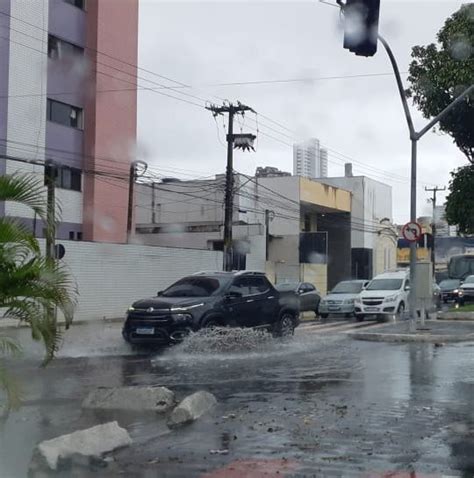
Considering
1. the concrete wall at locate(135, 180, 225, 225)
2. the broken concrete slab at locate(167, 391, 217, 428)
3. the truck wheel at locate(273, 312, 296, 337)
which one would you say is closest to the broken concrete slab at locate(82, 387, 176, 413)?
the broken concrete slab at locate(167, 391, 217, 428)

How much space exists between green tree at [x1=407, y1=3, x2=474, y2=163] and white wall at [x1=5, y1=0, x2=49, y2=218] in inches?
520

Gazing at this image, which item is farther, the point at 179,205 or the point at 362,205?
the point at 362,205

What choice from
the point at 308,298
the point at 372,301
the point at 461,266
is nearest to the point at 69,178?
the point at 308,298

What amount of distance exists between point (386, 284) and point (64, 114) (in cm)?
1393

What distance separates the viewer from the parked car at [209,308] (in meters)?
15.4

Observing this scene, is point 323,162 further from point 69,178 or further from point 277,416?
point 277,416

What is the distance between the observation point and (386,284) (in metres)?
29.0

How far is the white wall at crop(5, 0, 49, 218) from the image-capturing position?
28.2 metres

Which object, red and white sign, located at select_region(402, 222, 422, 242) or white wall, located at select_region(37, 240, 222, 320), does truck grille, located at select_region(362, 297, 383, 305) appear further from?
red and white sign, located at select_region(402, 222, 422, 242)

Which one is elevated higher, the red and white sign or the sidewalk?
the red and white sign

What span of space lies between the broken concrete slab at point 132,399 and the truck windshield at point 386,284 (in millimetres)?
20077

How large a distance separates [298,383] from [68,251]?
16.3 m

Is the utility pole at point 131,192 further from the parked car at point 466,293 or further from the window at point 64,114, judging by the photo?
the parked car at point 466,293

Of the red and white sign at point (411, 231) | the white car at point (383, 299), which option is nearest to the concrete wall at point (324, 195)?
the white car at point (383, 299)
